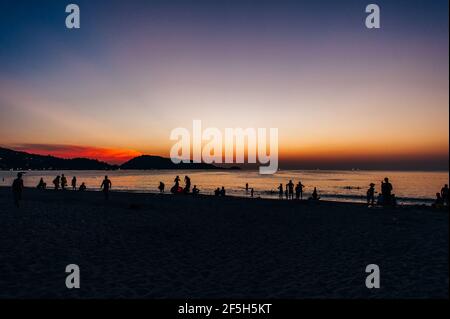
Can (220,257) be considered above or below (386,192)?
below

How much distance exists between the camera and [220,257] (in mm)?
10766

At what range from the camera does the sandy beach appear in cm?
765

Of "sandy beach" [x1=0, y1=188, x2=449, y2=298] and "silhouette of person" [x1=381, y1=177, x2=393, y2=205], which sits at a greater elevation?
"silhouette of person" [x1=381, y1=177, x2=393, y2=205]

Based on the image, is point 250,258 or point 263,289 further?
point 250,258

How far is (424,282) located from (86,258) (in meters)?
9.00

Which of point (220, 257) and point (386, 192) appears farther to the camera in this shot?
point (386, 192)

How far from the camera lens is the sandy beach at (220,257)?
7.65 metres

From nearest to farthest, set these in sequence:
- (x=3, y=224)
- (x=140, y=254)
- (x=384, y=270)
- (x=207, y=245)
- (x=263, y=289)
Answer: (x=263, y=289) < (x=384, y=270) < (x=140, y=254) < (x=207, y=245) < (x=3, y=224)

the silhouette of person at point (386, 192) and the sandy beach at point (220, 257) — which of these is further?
the silhouette of person at point (386, 192)

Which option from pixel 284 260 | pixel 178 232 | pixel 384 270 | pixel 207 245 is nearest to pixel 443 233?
pixel 384 270

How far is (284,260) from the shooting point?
1040cm

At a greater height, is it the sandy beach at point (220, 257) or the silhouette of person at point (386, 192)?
the silhouette of person at point (386, 192)

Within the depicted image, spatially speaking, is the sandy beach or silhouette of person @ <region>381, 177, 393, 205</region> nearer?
the sandy beach

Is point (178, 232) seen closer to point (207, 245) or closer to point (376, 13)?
point (207, 245)
